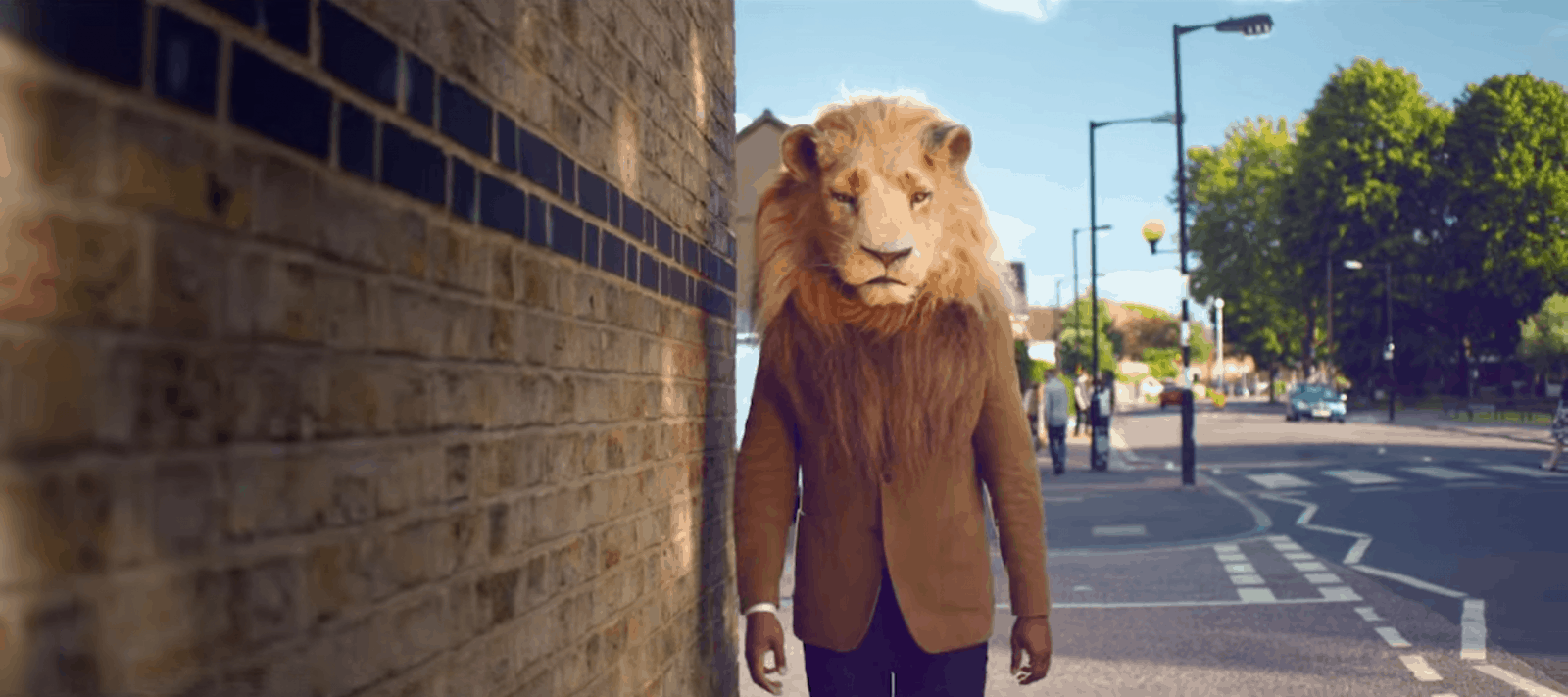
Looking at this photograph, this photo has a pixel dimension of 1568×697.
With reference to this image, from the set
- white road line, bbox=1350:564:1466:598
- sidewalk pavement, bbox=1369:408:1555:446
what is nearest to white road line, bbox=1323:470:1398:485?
sidewalk pavement, bbox=1369:408:1555:446

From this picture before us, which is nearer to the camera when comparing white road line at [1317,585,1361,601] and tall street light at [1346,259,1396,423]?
white road line at [1317,585,1361,601]

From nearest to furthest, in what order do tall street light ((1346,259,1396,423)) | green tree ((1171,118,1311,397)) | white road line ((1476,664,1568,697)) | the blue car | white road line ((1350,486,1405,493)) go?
white road line ((1476,664,1568,697)) < white road line ((1350,486,1405,493)) < the blue car < tall street light ((1346,259,1396,423)) < green tree ((1171,118,1311,397))

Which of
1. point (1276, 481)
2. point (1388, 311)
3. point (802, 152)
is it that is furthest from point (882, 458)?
point (1388, 311)

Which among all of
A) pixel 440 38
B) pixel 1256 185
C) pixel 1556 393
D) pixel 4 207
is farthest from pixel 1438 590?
pixel 1256 185

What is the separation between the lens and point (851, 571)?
318cm

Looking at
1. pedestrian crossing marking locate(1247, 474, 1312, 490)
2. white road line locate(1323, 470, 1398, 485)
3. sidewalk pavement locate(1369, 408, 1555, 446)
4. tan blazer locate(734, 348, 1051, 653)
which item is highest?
tan blazer locate(734, 348, 1051, 653)

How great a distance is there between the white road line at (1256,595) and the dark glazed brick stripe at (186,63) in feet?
29.5

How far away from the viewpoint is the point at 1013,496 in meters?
3.27

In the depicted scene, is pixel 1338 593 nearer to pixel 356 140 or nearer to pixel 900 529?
pixel 900 529

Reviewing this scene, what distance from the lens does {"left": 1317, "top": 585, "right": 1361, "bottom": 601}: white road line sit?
30.2ft

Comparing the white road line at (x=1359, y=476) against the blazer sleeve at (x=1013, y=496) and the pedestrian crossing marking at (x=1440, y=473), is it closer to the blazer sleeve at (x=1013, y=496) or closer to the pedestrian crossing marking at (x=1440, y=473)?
the pedestrian crossing marking at (x=1440, y=473)

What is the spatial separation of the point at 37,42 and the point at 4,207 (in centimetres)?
16

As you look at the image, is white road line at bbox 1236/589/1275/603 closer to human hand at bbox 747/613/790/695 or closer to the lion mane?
human hand at bbox 747/613/790/695

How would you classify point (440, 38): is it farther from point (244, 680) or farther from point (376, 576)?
point (244, 680)
